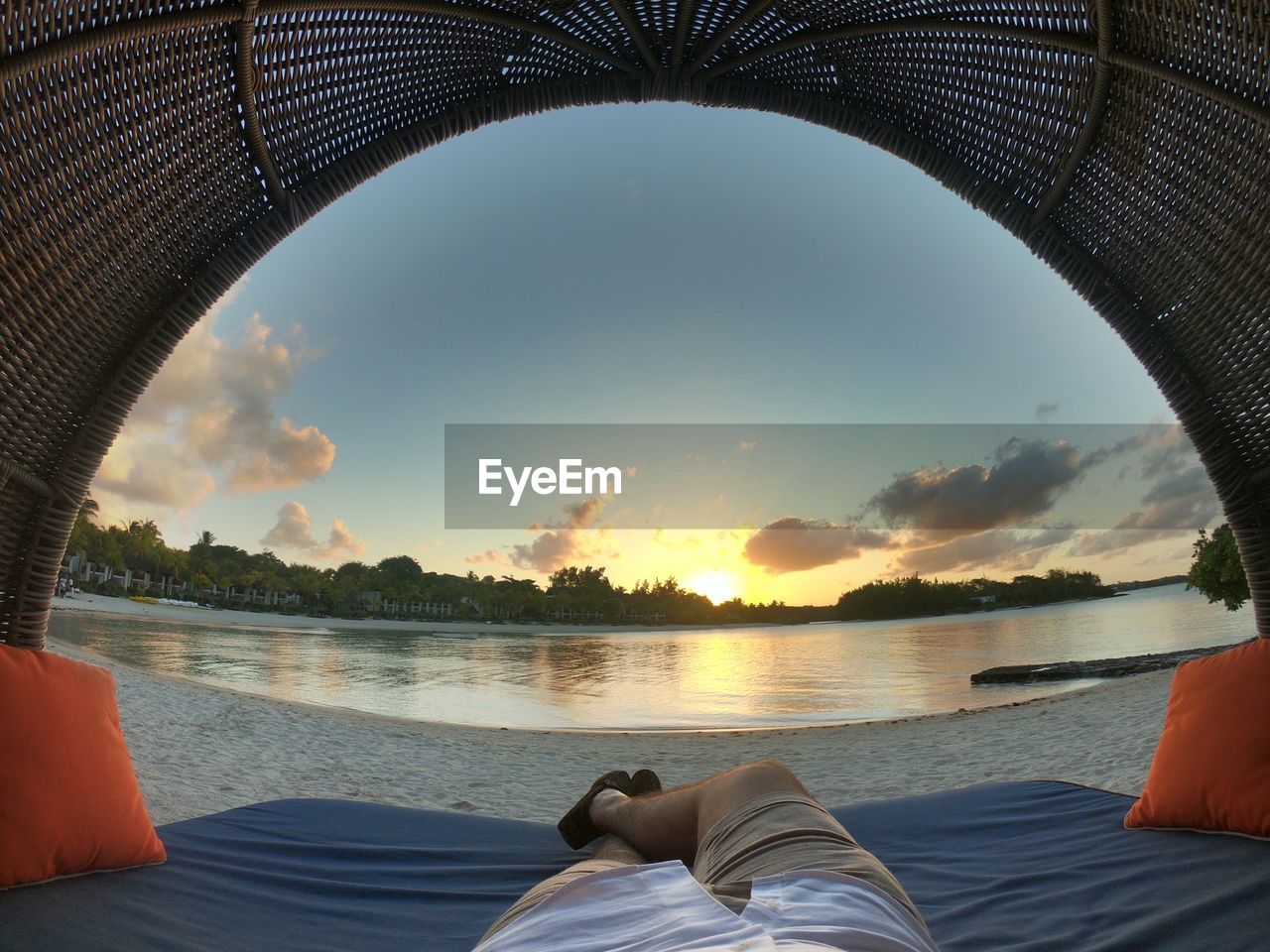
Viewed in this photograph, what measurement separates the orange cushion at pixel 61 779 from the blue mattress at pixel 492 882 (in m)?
0.04

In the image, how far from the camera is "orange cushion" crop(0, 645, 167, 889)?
112 cm

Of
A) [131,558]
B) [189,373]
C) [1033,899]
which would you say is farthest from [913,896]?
[131,558]

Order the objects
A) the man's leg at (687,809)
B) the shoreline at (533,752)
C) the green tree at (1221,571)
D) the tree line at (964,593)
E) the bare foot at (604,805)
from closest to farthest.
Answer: the man's leg at (687,809) → the bare foot at (604,805) → the shoreline at (533,752) → the green tree at (1221,571) → the tree line at (964,593)

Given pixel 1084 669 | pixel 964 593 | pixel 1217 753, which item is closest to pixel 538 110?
pixel 1217 753

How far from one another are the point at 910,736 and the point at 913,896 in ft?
20.1

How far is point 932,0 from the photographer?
64.4 inches

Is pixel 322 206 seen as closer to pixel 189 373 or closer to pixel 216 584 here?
pixel 189 373

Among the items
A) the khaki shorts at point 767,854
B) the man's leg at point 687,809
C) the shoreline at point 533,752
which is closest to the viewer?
the khaki shorts at point 767,854

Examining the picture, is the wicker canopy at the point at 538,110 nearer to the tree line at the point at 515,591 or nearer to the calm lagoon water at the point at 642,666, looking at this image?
the calm lagoon water at the point at 642,666

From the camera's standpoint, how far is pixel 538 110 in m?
1.89

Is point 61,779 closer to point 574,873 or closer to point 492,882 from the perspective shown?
point 492,882

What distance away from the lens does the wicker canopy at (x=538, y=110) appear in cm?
128

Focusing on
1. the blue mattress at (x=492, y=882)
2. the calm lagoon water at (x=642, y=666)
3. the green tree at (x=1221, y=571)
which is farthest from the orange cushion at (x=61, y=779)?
the green tree at (x=1221, y=571)

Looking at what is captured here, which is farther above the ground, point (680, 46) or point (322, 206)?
point (680, 46)
